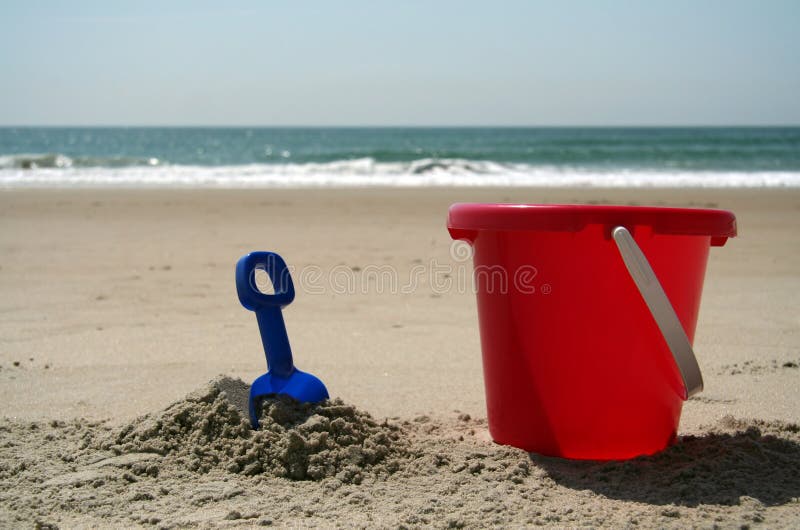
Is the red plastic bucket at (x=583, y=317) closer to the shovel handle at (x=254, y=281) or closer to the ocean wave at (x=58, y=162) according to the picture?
the shovel handle at (x=254, y=281)

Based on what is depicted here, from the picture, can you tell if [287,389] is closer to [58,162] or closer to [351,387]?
[351,387]

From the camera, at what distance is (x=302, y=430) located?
1.77 metres

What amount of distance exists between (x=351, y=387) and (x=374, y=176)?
14.6 meters

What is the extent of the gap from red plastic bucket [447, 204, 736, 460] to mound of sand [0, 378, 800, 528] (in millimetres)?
88

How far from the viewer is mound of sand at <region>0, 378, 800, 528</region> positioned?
1.54 m

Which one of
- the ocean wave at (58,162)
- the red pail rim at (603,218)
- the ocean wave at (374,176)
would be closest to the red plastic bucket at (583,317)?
the red pail rim at (603,218)

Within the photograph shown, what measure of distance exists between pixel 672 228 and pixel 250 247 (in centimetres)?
484

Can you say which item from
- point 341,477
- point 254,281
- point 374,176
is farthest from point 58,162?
point 341,477

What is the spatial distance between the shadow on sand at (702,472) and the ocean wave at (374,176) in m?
12.4

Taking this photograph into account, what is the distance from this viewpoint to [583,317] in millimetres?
1732

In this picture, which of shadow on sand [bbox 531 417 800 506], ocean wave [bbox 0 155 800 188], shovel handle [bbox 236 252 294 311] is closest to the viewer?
shadow on sand [bbox 531 417 800 506]

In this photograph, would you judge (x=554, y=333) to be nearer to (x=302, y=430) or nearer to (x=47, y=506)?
(x=302, y=430)

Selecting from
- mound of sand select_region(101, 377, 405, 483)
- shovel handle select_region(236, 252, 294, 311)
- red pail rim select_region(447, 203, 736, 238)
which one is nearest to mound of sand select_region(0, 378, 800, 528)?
mound of sand select_region(101, 377, 405, 483)

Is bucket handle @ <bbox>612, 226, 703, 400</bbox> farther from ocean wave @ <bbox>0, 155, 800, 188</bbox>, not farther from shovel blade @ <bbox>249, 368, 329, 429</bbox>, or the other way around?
ocean wave @ <bbox>0, 155, 800, 188</bbox>
